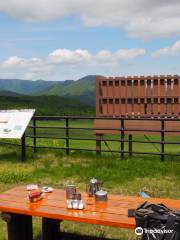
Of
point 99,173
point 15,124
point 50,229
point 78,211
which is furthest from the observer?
point 15,124

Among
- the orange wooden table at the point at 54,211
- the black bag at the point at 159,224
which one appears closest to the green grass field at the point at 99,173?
the orange wooden table at the point at 54,211

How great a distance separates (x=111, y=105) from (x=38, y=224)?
26.3 ft

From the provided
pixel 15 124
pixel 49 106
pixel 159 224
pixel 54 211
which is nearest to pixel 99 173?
pixel 15 124

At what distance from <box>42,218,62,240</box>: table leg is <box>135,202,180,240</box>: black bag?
84.5 inches

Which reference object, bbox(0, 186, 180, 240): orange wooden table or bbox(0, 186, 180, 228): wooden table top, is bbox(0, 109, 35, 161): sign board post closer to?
bbox(0, 186, 180, 240): orange wooden table

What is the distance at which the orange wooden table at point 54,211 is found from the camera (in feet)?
15.5

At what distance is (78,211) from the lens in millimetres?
4957

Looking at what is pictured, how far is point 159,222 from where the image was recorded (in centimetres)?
387

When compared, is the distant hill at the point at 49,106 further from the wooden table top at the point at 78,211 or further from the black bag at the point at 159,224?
the black bag at the point at 159,224

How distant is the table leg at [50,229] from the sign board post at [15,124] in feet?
21.3

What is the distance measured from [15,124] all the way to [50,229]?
7.24 meters

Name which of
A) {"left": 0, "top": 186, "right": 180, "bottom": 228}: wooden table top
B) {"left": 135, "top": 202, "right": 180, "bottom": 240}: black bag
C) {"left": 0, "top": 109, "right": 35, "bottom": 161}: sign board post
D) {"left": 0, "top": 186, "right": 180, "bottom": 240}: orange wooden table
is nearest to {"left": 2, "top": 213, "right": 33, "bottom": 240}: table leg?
{"left": 0, "top": 186, "right": 180, "bottom": 240}: orange wooden table
